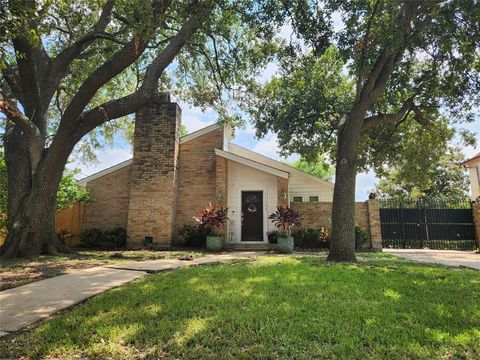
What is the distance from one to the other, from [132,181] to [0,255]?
5.62 metres

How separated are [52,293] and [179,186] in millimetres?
9457

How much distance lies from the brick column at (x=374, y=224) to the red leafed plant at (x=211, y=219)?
5.82 metres

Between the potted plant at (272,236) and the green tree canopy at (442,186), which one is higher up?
the green tree canopy at (442,186)

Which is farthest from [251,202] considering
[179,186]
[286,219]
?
[179,186]

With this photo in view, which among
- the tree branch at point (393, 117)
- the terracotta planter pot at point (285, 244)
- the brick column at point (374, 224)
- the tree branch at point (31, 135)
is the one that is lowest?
the terracotta planter pot at point (285, 244)

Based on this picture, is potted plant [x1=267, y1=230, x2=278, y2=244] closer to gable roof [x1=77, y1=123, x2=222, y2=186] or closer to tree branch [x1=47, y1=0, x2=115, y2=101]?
gable roof [x1=77, y1=123, x2=222, y2=186]

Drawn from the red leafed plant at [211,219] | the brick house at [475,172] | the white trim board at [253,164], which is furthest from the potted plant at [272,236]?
the brick house at [475,172]

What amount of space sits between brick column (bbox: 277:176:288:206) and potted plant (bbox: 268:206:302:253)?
0.54 m

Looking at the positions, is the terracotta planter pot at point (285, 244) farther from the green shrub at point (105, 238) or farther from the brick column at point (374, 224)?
the green shrub at point (105, 238)

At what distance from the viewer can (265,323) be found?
331 centimetres

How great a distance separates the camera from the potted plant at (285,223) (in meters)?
11.7

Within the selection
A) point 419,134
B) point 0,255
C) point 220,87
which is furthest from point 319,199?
point 0,255

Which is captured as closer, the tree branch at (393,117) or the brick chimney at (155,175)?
the tree branch at (393,117)

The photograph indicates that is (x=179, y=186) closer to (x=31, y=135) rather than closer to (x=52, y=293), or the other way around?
(x=31, y=135)
